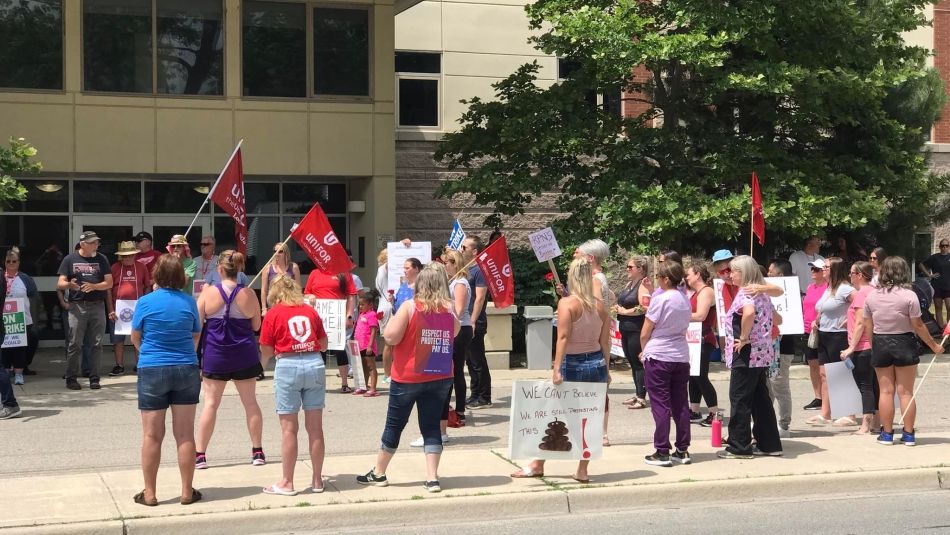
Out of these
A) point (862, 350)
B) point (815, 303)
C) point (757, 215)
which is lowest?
point (862, 350)

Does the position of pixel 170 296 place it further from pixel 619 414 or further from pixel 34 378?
pixel 34 378

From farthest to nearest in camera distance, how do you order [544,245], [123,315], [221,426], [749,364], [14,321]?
1. [123,315]
2. [14,321]
3. [544,245]
4. [221,426]
5. [749,364]

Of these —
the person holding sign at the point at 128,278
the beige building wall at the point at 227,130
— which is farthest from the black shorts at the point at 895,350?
the beige building wall at the point at 227,130

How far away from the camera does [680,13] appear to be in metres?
16.2

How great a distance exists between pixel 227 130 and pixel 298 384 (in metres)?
11.5

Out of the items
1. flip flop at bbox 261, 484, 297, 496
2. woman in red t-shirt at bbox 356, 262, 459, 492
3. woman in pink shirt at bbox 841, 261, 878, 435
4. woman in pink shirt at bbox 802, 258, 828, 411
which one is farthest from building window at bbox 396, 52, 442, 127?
flip flop at bbox 261, 484, 297, 496

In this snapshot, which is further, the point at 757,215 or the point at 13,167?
the point at 757,215

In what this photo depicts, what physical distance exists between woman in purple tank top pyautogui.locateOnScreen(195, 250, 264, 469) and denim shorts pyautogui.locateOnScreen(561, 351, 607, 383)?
2.56m

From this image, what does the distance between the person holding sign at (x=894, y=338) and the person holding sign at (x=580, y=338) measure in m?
3.00

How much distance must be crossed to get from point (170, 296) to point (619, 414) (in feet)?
20.1

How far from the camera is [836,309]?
11.7 meters

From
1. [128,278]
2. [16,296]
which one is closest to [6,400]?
[16,296]

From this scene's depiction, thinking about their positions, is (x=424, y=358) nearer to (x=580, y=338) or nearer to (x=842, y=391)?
(x=580, y=338)

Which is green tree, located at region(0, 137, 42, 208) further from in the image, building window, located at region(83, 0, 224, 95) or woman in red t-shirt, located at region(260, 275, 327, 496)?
woman in red t-shirt, located at region(260, 275, 327, 496)
